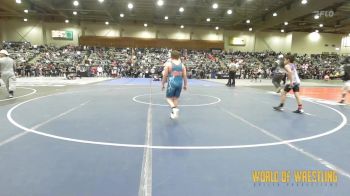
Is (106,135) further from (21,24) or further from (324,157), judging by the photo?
(21,24)

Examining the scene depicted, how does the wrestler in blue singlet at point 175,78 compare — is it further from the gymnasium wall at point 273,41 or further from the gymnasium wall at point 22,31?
the gymnasium wall at point 273,41

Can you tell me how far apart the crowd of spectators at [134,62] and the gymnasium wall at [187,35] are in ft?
12.5

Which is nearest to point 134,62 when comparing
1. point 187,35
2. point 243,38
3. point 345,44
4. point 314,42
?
point 187,35

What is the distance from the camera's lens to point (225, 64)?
102 feet

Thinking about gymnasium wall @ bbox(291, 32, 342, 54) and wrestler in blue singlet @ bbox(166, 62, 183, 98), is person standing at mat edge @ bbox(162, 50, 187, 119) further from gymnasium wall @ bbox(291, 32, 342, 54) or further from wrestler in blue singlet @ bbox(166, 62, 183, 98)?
gymnasium wall @ bbox(291, 32, 342, 54)

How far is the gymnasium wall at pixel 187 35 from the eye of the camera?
35125 mm

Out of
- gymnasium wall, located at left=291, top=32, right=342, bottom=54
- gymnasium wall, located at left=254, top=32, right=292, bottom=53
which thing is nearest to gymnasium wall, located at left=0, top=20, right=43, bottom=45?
gymnasium wall, located at left=254, top=32, right=292, bottom=53

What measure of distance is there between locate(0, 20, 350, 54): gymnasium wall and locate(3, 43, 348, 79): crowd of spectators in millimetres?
3809

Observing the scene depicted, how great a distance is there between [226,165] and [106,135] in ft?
7.35

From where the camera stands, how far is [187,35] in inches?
1561

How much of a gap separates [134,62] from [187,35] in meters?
13.6

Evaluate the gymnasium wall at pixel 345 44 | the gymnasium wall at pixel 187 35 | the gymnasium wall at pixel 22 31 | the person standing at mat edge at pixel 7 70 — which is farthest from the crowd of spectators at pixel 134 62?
the person standing at mat edge at pixel 7 70

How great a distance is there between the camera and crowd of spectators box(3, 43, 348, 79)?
81.9 ft

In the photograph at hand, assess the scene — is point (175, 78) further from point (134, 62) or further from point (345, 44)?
point (345, 44)
